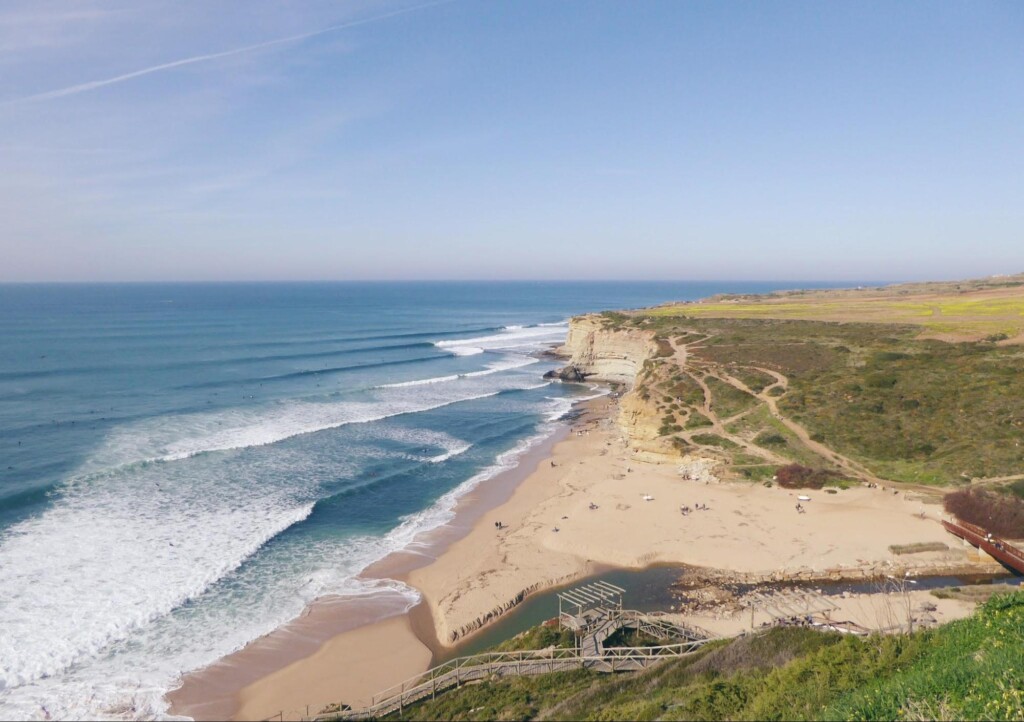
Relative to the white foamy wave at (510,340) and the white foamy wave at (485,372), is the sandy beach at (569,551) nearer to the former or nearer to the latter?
the white foamy wave at (485,372)

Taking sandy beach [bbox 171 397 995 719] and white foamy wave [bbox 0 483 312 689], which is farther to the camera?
white foamy wave [bbox 0 483 312 689]

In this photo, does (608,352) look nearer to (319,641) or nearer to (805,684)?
(319,641)

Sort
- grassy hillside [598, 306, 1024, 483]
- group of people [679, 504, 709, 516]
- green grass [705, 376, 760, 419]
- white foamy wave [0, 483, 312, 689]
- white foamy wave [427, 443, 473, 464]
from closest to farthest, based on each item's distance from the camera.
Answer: white foamy wave [0, 483, 312, 689], group of people [679, 504, 709, 516], grassy hillside [598, 306, 1024, 483], white foamy wave [427, 443, 473, 464], green grass [705, 376, 760, 419]

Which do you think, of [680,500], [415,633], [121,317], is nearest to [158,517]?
[415,633]

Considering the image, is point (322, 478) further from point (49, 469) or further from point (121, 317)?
point (121, 317)

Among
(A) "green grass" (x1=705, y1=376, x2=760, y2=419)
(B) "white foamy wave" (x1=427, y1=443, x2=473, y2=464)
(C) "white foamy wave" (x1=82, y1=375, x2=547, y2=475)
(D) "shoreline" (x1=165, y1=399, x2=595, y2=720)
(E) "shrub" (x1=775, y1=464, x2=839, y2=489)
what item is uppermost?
(A) "green grass" (x1=705, y1=376, x2=760, y2=419)

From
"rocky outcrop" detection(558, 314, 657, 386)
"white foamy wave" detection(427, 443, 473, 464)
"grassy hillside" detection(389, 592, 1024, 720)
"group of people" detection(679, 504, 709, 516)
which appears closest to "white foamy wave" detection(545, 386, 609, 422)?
"rocky outcrop" detection(558, 314, 657, 386)

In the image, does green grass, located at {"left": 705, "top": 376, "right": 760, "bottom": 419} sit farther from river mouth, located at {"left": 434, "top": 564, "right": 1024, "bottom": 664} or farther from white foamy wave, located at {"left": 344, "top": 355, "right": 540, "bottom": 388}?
white foamy wave, located at {"left": 344, "top": 355, "right": 540, "bottom": 388}
